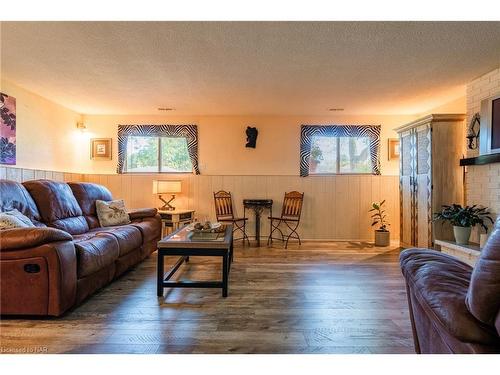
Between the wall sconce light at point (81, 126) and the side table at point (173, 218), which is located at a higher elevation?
the wall sconce light at point (81, 126)

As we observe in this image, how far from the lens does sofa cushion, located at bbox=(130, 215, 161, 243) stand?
3.68 metres

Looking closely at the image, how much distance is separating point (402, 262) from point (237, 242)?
3.70 meters

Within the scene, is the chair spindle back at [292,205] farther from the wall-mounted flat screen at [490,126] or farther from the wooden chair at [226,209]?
the wall-mounted flat screen at [490,126]

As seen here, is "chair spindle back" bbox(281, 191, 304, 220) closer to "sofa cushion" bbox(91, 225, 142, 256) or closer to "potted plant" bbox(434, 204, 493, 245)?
"potted plant" bbox(434, 204, 493, 245)

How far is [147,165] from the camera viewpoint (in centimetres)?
541

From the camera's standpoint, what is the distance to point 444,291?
1231mm

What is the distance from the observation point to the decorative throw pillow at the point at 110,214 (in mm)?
3865

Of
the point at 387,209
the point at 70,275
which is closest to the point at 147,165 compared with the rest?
the point at 70,275

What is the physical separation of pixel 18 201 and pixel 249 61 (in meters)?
2.65

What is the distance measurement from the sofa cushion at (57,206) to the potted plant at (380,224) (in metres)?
4.34

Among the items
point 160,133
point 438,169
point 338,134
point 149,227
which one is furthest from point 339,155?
point 149,227

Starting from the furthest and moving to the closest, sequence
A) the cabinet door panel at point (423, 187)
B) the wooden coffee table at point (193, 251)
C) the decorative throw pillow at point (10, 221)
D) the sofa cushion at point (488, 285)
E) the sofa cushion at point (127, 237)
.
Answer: the cabinet door panel at point (423, 187)
the sofa cushion at point (127, 237)
the wooden coffee table at point (193, 251)
the decorative throw pillow at point (10, 221)
the sofa cushion at point (488, 285)

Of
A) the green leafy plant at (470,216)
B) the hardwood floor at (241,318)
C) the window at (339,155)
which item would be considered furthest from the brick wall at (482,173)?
the window at (339,155)

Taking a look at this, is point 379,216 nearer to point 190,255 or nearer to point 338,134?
point 338,134
